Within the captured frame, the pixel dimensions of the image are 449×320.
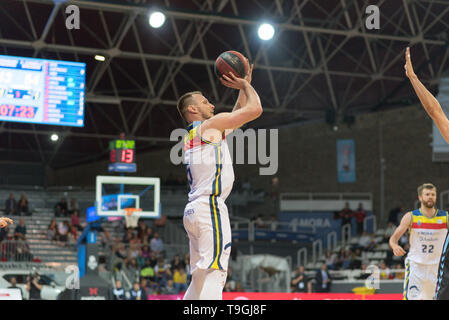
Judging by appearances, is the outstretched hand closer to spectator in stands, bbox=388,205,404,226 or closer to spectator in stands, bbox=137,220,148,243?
spectator in stands, bbox=137,220,148,243

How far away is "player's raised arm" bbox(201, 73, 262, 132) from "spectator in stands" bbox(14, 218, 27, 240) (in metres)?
17.7

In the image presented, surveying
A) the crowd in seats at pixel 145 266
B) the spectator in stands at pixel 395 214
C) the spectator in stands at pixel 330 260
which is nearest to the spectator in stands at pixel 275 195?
the spectator in stands at pixel 395 214

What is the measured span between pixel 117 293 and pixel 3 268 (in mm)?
3899

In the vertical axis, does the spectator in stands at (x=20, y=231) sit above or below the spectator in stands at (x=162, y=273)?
above

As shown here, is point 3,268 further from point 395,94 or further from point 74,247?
point 395,94

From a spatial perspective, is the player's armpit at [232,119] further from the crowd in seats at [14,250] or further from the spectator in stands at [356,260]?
the spectator in stands at [356,260]

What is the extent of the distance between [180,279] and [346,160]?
33.3ft

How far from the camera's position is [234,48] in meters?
23.7

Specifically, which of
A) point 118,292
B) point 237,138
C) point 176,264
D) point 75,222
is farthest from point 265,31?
point 237,138

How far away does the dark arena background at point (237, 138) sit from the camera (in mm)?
18656

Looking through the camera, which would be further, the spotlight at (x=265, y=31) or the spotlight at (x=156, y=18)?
the spotlight at (x=265, y=31)

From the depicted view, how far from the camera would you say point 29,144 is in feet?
103

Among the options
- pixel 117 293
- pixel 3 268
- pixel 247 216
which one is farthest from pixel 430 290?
pixel 247 216
